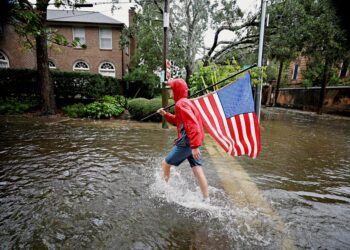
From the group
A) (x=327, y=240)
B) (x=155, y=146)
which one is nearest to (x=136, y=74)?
(x=155, y=146)

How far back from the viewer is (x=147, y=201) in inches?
117

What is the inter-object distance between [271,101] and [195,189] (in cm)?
2505

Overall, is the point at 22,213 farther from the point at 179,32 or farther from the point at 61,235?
the point at 179,32

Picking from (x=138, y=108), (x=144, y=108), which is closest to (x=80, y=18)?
(x=138, y=108)

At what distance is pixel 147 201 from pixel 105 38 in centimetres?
2051

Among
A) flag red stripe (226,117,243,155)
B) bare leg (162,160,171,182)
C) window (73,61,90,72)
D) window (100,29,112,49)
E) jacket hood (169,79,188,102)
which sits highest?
window (100,29,112,49)

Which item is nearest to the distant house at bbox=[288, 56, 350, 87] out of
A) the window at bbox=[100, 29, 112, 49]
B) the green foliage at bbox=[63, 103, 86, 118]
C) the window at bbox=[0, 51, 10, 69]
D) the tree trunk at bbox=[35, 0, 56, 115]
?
the window at bbox=[100, 29, 112, 49]

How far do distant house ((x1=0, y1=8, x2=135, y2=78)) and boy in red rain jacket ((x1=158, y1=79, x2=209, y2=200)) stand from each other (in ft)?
62.3

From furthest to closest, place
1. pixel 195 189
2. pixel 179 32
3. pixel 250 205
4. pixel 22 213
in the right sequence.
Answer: pixel 179 32, pixel 195 189, pixel 250 205, pixel 22 213

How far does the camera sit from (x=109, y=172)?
4.02m

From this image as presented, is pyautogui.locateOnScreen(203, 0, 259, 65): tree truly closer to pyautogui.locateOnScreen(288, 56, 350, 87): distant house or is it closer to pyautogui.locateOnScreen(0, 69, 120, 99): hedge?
pyautogui.locateOnScreen(0, 69, 120, 99): hedge

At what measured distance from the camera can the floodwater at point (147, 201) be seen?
2.23m

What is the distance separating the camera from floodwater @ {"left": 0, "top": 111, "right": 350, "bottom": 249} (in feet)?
7.32

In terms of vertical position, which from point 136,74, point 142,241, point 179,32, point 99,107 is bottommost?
point 142,241
